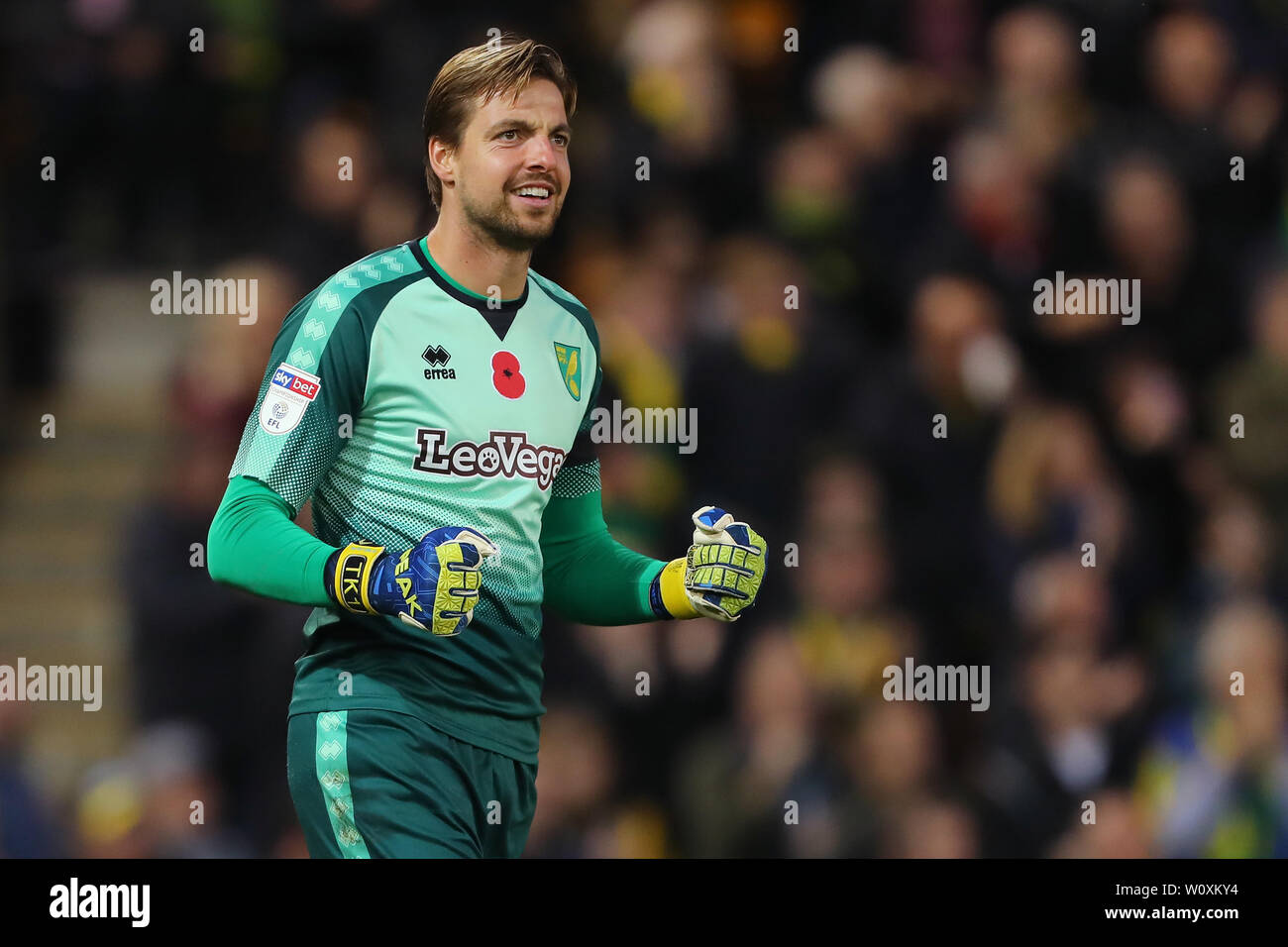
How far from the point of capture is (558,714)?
6.25 metres

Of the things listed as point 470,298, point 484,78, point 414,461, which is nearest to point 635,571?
point 414,461

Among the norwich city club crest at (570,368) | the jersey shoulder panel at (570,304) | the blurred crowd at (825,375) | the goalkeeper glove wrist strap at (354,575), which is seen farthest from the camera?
the blurred crowd at (825,375)

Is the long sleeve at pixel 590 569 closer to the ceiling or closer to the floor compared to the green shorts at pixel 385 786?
closer to the ceiling

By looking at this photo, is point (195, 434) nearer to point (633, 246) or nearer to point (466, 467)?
point (633, 246)

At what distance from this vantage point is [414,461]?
382 centimetres

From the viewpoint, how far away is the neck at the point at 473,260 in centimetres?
398

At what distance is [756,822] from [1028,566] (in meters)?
1.45

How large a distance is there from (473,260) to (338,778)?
1.17 meters

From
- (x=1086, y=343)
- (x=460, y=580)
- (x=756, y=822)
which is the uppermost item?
(x=1086, y=343)

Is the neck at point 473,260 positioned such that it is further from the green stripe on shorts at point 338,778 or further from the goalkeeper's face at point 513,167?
the green stripe on shorts at point 338,778

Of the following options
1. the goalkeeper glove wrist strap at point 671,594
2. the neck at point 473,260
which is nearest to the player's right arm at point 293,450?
the neck at point 473,260

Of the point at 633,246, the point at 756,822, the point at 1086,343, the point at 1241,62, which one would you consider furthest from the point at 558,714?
the point at 1241,62

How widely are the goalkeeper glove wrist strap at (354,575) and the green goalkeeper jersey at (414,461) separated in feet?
0.90

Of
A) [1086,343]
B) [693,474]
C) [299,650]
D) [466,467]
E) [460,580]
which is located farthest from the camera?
[1086,343]
